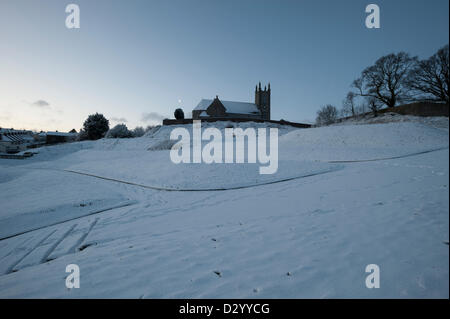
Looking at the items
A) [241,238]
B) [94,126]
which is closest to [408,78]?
[241,238]

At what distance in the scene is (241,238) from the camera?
3.98 metres

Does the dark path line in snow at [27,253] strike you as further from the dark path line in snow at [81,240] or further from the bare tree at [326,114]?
the bare tree at [326,114]

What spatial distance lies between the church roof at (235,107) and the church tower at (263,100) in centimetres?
277

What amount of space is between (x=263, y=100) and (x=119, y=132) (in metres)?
47.3

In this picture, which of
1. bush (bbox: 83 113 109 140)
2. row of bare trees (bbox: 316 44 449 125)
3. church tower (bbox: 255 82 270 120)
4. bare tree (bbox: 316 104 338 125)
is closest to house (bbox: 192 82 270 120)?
church tower (bbox: 255 82 270 120)

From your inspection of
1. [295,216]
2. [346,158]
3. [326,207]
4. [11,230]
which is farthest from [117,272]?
[346,158]

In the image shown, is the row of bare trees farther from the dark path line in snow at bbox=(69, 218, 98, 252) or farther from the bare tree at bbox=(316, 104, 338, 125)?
the bare tree at bbox=(316, 104, 338, 125)

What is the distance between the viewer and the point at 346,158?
1318 centimetres

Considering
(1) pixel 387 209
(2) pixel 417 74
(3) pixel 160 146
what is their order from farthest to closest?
1. (3) pixel 160 146
2. (2) pixel 417 74
3. (1) pixel 387 209

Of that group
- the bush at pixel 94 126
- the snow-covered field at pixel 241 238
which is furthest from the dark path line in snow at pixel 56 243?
the bush at pixel 94 126

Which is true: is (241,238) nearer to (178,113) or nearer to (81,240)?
(81,240)

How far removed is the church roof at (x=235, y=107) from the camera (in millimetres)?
54487
